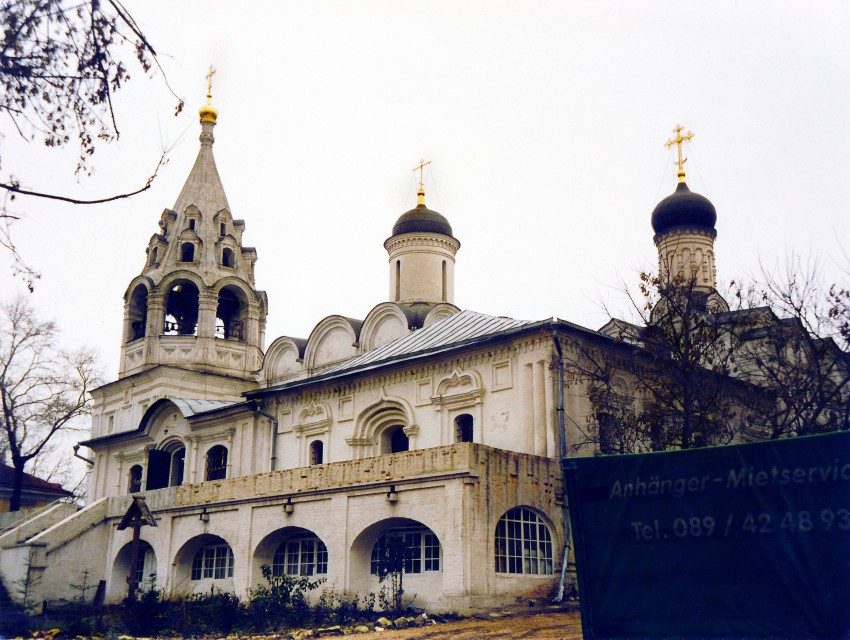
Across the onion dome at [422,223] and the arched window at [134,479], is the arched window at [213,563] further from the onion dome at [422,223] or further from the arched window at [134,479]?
the onion dome at [422,223]

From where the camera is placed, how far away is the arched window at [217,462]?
25308 millimetres

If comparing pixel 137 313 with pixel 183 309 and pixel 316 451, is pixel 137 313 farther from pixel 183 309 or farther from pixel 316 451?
pixel 316 451

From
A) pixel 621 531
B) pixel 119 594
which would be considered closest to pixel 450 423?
pixel 119 594

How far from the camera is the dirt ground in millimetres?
11992

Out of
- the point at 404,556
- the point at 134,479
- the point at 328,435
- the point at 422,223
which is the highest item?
the point at 422,223

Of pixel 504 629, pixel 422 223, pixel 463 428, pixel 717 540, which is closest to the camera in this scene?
pixel 717 540

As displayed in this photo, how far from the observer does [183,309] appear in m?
33.0

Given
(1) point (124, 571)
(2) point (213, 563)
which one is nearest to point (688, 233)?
(2) point (213, 563)

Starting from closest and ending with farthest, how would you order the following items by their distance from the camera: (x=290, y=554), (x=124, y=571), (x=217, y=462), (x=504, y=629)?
(x=504, y=629), (x=290, y=554), (x=124, y=571), (x=217, y=462)

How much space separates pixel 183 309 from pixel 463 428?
1614 centimetres

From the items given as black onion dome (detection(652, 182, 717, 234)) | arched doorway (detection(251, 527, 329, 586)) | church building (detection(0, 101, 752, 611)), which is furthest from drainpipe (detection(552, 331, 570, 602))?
black onion dome (detection(652, 182, 717, 234))

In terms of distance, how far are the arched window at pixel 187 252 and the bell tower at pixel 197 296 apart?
1.4 inches

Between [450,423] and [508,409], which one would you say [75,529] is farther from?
[508,409]

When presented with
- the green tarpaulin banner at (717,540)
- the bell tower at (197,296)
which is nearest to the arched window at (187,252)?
the bell tower at (197,296)
